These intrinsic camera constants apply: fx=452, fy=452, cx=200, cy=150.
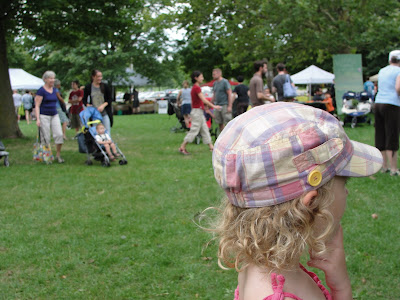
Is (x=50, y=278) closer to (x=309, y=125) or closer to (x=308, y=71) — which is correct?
(x=309, y=125)

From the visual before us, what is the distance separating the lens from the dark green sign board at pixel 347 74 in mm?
18844

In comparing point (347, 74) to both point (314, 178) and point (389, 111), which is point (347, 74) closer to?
point (389, 111)

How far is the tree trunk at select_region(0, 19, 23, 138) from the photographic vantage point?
1526cm

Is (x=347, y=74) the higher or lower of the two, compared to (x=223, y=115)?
higher

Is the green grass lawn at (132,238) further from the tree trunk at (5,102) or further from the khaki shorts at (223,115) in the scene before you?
the tree trunk at (5,102)

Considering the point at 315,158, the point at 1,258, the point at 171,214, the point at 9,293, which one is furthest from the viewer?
the point at 171,214

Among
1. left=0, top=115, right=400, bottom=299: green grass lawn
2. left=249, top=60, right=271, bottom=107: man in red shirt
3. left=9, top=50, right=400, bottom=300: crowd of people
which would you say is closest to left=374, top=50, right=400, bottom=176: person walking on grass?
left=0, top=115, right=400, bottom=299: green grass lawn

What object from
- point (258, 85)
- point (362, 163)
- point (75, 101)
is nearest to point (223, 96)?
point (258, 85)

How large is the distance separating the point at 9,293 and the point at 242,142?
11.1ft

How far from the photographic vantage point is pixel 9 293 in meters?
3.94

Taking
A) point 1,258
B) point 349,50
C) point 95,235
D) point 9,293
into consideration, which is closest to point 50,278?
point 9,293

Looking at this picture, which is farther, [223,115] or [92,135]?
[223,115]

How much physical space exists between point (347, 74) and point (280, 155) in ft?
62.1

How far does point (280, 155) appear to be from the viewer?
1.29m
